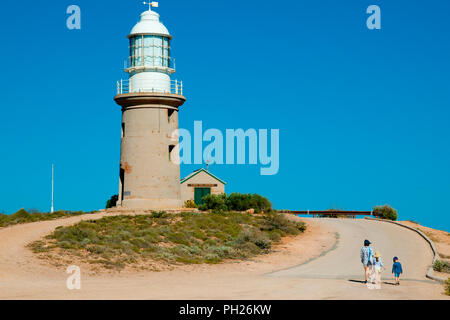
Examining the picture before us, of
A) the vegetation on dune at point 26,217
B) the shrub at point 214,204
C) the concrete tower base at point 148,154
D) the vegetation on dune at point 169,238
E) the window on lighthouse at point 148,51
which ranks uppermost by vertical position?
the window on lighthouse at point 148,51

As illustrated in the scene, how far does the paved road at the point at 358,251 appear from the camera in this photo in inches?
1024

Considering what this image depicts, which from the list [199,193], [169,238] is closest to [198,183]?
[199,193]

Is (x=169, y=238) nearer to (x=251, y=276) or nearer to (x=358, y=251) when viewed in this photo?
(x=251, y=276)

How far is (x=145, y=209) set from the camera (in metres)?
39.5

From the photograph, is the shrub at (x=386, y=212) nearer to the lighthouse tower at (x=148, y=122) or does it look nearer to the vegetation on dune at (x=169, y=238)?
the vegetation on dune at (x=169, y=238)

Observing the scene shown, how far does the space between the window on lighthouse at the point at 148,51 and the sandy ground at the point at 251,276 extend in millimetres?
10324

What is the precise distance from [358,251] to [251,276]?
966cm

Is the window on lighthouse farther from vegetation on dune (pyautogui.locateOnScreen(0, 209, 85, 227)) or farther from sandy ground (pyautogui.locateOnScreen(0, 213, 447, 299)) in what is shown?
vegetation on dune (pyautogui.locateOnScreen(0, 209, 85, 227))

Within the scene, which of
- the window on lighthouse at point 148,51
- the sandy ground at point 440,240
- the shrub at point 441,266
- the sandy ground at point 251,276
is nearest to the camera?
the sandy ground at point 251,276

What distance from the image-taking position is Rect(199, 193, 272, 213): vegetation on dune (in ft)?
145

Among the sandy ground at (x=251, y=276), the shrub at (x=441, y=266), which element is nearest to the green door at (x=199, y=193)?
the sandy ground at (x=251, y=276)

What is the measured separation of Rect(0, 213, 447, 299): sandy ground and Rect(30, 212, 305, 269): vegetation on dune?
3.64 ft
